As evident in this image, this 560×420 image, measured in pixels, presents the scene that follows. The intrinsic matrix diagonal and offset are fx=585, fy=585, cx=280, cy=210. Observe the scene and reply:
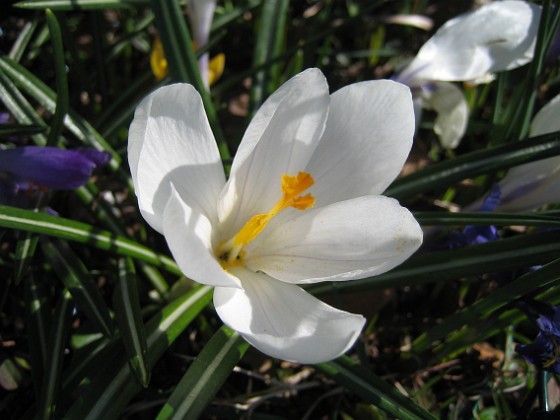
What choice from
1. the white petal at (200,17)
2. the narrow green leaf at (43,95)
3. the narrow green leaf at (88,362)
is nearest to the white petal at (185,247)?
the narrow green leaf at (88,362)

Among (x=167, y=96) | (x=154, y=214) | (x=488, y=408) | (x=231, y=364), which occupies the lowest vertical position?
(x=488, y=408)

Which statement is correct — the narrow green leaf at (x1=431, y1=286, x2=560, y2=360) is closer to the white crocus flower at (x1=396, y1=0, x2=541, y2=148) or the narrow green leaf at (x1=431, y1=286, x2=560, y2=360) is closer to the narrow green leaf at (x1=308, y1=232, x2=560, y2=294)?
the narrow green leaf at (x1=308, y1=232, x2=560, y2=294)

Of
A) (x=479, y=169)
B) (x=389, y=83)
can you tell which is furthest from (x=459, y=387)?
(x=389, y=83)

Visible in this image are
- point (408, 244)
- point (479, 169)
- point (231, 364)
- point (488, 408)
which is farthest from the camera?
point (488, 408)

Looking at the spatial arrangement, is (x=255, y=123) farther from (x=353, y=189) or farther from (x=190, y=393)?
(x=190, y=393)

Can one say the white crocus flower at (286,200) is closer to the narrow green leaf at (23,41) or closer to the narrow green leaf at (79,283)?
the narrow green leaf at (79,283)

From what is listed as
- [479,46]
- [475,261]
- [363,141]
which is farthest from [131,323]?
[479,46]

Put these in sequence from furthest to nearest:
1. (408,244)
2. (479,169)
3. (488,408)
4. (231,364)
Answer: (488,408)
(479,169)
(231,364)
(408,244)

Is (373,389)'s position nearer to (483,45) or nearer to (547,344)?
(547,344)

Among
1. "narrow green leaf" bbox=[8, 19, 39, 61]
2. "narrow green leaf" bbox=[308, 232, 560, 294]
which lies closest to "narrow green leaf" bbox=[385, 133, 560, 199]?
"narrow green leaf" bbox=[308, 232, 560, 294]
